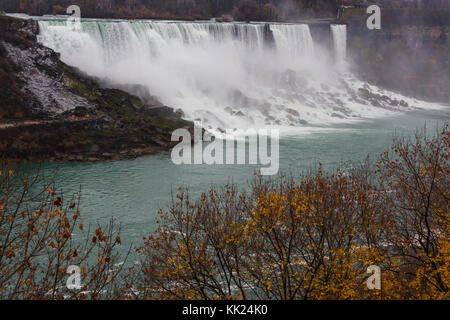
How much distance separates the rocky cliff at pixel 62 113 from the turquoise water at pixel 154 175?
240cm

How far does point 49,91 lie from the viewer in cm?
3775

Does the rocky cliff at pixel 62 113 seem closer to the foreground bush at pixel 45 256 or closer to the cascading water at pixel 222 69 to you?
the cascading water at pixel 222 69

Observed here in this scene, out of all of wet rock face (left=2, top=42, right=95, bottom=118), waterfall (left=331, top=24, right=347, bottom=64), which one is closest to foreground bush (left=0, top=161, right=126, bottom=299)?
wet rock face (left=2, top=42, right=95, bottom=118)

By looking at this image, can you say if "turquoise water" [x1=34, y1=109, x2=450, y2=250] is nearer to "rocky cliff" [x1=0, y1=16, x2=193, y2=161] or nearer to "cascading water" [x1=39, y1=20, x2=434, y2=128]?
"rocky cliff" [x1=0, y1=16, x2=193, y2=161]

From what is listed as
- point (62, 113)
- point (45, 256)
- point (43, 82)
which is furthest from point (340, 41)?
point (45, 256)

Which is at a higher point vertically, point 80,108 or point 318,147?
point 80,108

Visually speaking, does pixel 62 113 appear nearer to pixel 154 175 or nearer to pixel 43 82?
pixel 43 82

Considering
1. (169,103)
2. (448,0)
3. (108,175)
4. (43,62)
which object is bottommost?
(108,175)

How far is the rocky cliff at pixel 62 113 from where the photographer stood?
113 ft

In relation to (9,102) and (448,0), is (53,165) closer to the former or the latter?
(9,102)
